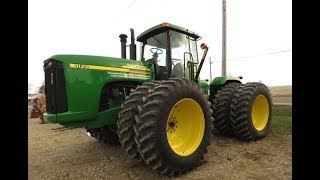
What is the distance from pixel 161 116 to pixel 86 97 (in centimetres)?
139

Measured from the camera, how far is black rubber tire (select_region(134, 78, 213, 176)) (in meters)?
4.11

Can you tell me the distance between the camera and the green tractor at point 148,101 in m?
4.23

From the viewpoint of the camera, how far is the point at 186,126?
511 centimetres

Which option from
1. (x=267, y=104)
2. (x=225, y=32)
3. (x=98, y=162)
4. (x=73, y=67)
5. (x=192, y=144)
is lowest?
(x=98, y=162)

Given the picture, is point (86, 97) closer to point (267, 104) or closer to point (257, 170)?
point (257, 170)

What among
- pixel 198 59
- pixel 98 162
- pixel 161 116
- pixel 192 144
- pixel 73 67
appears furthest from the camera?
pixel 198 59

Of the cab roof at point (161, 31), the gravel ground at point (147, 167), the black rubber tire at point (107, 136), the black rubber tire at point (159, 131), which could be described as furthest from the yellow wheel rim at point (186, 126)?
the black rubber tire at point (107, 136)

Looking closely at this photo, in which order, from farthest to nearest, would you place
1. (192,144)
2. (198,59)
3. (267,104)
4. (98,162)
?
(267,104) → (198,59) → (98,162) → (192,144)

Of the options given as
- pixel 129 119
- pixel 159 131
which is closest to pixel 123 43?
pixel 129 119

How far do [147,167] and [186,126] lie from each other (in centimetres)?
104

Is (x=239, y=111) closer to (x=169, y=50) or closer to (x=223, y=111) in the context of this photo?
(x=223, y=111)

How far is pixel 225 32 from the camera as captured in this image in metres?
14.1
